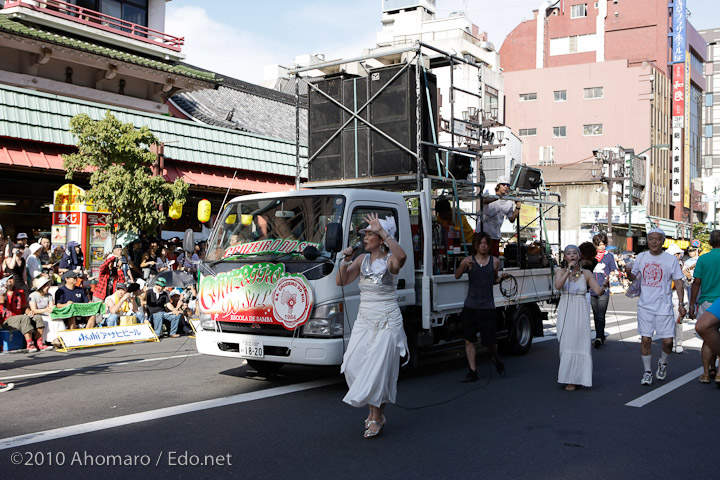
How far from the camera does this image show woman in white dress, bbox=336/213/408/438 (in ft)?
19.7

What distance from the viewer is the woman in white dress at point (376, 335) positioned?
600 cm

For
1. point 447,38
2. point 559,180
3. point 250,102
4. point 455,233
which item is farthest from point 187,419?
point 447,38

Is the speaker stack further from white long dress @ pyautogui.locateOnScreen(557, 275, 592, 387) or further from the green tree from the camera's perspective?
the green tree

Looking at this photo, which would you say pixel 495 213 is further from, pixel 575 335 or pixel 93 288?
pixel 93 288

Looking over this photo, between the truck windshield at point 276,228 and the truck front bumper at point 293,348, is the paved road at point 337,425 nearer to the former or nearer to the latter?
the truck front bumper at point 293,348

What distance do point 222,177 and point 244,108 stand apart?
6617 mm

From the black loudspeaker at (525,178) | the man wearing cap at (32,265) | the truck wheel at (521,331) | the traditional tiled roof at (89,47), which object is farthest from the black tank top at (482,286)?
the traditional tiled roof at (89,47)

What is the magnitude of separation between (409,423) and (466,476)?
64.2 inches

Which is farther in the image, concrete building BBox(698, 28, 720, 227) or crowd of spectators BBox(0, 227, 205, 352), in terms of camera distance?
concrete building BBox(698, 28, 720, 227)

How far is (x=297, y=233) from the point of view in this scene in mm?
8008

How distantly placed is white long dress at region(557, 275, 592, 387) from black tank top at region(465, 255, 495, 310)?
897mm

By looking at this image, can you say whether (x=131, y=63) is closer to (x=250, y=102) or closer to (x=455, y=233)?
(x=250, y=102)

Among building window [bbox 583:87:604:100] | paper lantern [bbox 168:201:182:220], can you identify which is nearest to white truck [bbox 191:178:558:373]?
paper lantern [bbox 168:201:182:220]

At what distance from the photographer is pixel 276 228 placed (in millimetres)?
8180
